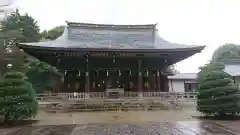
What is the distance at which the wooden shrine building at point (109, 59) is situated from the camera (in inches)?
958

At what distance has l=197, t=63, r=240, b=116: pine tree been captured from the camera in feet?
49.9

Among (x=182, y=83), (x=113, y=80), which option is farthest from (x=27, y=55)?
(x=182, y=83)

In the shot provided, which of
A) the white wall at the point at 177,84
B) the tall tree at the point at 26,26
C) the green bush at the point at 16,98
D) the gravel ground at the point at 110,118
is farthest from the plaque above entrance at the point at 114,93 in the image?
the white wall at the point at 177,84

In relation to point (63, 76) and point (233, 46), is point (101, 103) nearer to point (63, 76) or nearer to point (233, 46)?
point (63, 76)

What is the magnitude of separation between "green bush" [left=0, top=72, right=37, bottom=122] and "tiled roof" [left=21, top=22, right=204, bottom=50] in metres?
11.6

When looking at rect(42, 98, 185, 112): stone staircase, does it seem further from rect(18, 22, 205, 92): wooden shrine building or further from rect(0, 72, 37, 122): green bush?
rect(0, 72, 37, 122): green bush

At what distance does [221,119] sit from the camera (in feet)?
49.4

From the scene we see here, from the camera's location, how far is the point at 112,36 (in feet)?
97.7

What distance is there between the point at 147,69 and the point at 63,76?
8.14 meters

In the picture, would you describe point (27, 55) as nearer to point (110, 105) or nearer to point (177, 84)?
point (110, 105)

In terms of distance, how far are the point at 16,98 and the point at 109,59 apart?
12.6 m

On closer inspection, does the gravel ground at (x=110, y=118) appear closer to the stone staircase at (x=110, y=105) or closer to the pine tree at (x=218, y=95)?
the pine tree at (x=218, y=95)

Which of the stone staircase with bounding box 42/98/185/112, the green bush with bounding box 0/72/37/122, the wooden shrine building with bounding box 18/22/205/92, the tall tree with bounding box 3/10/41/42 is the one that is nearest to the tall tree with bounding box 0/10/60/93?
the tall tree with bounding box 3/10/41/42

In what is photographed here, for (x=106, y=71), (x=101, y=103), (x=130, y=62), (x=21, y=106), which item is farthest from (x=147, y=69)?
(x=21, y=106)
